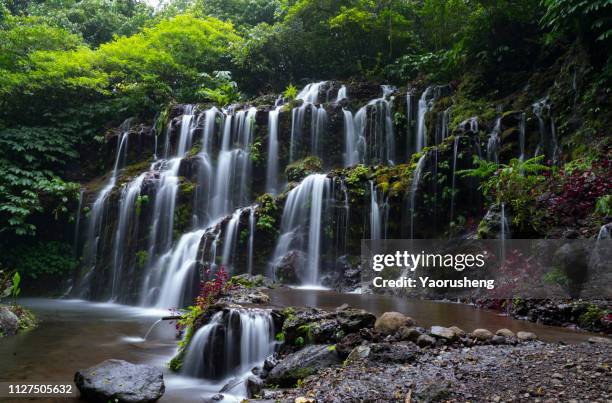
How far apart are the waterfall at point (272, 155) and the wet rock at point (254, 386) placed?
36.5 ft

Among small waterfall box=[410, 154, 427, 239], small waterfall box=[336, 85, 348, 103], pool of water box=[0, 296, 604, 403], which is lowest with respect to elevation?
pool of water box=[0, 296, 604, 403]

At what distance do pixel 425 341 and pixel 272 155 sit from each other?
12.4m

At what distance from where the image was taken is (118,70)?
20.1 metres

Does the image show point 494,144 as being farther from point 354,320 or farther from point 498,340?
point 354,320

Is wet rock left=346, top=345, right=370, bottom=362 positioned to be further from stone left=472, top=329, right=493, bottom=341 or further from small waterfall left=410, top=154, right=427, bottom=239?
small waterfall left=410, top=154, right=427, bottom=239

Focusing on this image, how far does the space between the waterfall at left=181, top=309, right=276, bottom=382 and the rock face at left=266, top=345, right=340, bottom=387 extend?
738 millimetres

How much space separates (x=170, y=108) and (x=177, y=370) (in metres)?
14.5

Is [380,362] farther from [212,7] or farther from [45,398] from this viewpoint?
[212,7]

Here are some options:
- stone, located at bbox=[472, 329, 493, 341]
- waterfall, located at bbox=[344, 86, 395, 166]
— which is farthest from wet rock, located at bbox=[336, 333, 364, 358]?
waterfall, located at bbox=[344, 86, 395, 166]

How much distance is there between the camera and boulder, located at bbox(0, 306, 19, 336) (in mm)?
7840

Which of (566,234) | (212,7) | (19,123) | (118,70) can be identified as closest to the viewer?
(566,234)

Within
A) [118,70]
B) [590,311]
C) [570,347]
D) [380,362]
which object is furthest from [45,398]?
[118,70]

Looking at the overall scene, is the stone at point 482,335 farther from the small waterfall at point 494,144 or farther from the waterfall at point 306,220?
the small waterfall at point 494,144

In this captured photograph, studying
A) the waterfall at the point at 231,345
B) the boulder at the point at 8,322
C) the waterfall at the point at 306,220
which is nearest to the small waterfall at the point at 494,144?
the waterfall at the point at 306,220
